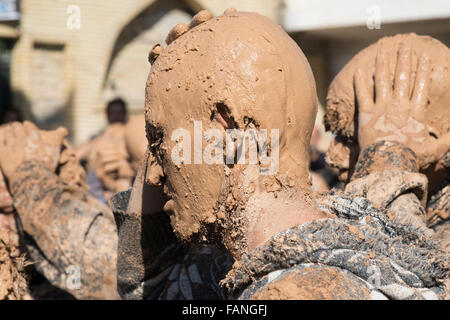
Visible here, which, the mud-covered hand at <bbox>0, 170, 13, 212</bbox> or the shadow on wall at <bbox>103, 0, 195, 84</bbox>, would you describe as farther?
the shadow on wall at <bbox>103, 0, 195, 84</bbox>

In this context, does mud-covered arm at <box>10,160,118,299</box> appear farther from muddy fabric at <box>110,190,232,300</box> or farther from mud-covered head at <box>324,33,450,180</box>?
mud-covered head at <box>324,33,450,180</box>

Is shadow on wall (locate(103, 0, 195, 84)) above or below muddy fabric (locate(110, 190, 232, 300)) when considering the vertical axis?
above

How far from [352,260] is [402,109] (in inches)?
44.5

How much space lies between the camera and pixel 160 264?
216cm

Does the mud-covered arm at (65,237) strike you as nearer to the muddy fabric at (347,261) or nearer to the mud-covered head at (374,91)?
the mud-covered head at (374,91)

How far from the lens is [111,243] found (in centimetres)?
255

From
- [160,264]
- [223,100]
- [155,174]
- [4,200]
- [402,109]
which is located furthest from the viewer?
[4,200]

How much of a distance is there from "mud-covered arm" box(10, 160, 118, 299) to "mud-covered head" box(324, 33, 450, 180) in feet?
3.45

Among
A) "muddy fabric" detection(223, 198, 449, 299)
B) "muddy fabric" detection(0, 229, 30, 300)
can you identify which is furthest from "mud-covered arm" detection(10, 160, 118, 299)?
"muddy fabric" detection(223, 198, 449, 299)

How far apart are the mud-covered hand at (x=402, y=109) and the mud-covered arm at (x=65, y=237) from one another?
1.17 m

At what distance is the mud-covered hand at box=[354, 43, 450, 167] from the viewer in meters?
2.29

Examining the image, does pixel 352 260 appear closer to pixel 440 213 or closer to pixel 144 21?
pixel 440 213

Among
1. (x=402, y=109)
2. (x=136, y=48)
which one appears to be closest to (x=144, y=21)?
(x=136, y=48)

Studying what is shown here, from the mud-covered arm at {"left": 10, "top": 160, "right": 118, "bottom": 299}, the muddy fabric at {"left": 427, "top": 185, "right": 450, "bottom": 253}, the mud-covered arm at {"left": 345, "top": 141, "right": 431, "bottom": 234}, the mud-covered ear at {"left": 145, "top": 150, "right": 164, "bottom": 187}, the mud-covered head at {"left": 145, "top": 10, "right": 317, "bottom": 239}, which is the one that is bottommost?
the mud-covered arm at {"left": 10, "top": 160, "right": 118, "bottom": 299}
